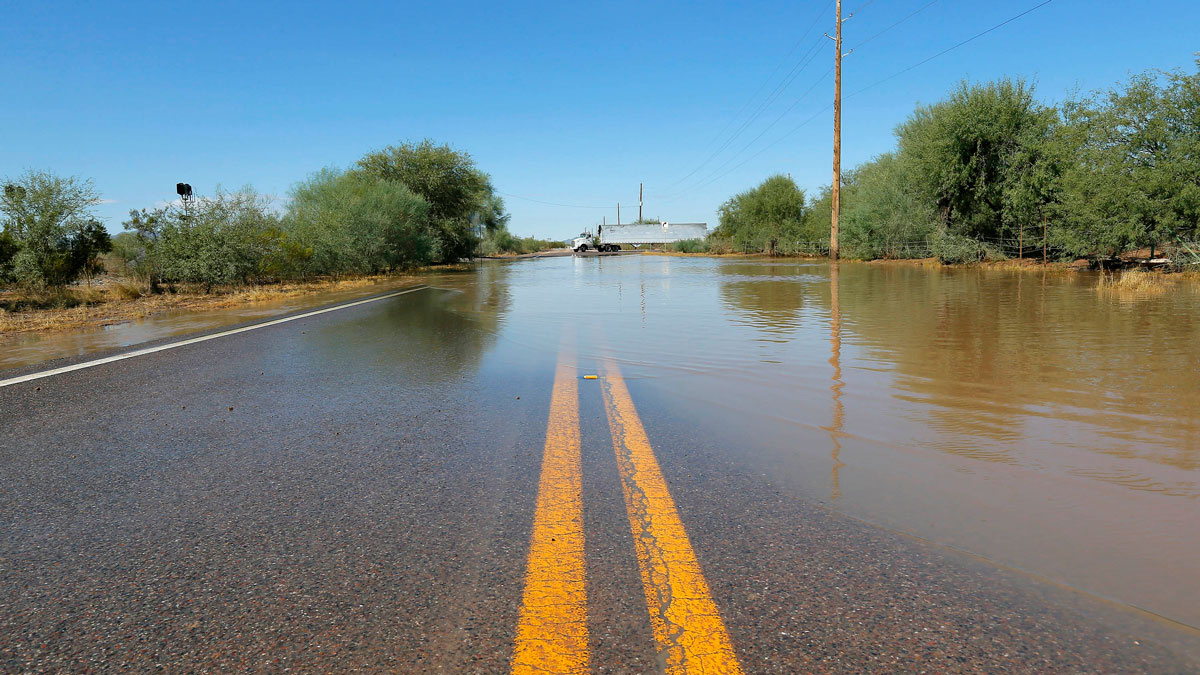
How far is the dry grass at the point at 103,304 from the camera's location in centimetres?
1376

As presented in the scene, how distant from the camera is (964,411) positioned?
16.9 feet

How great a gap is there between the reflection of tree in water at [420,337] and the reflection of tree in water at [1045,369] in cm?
444

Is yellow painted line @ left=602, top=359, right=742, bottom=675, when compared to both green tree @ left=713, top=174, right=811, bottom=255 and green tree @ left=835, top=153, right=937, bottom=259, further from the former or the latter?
green tree @ left=713, top=174, right=811, bottom=255

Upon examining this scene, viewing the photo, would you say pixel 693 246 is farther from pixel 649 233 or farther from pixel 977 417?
pixel 977 417

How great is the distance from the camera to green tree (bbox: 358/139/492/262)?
157 feet

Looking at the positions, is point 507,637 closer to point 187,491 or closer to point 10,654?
point 10,654

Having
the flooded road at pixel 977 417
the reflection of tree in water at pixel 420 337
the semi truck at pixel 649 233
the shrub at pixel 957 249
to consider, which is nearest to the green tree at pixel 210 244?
the reflection of tree in water at pixel 420 337

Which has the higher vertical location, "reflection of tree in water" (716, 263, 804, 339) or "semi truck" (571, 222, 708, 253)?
"semi truck" (571, 222, 708, 253)

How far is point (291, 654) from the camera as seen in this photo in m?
2.09

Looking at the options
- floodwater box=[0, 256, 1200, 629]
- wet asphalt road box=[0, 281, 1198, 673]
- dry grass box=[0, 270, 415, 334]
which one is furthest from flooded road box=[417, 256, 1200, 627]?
dry grass box=[0, 270, 415, 334]

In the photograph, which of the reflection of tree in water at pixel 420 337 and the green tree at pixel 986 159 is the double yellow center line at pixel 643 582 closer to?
the reflection of tree in water at pixel 420 337

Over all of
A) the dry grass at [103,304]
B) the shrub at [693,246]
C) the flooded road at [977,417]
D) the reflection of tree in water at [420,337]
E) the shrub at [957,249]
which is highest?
the shrub at [693,246]

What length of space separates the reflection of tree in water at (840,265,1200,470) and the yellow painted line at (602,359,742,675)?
1956mm

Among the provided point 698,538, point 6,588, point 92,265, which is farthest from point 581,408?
point 92,265
